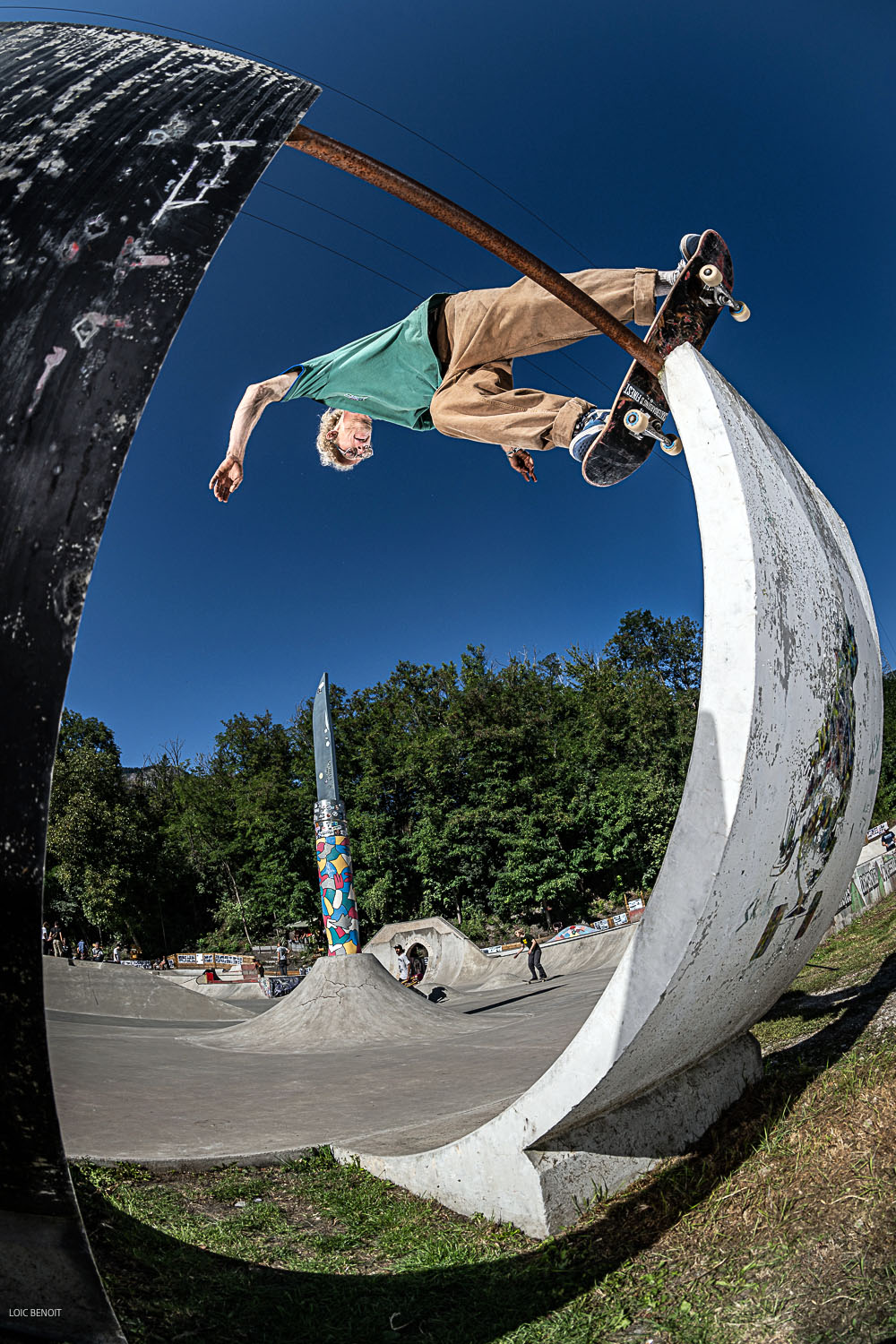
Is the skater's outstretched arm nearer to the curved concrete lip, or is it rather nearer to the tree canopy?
the curved concrete lip

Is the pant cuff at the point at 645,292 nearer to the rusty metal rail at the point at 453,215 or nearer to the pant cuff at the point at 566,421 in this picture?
the rusty metal rail at the point at 453,215

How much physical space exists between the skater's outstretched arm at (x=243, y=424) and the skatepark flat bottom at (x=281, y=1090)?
3.18 m

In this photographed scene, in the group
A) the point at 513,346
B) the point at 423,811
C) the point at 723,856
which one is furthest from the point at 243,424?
the point at 423,811

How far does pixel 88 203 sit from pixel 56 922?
134 ft

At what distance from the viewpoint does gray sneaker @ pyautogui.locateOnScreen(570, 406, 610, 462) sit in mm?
3781

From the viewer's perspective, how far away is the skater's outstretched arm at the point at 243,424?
4.35 metres

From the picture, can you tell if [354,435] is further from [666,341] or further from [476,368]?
[666,341]

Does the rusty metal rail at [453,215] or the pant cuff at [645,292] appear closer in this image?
the rusty metal rail at [453,215]

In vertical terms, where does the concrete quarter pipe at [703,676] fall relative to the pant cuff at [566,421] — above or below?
below

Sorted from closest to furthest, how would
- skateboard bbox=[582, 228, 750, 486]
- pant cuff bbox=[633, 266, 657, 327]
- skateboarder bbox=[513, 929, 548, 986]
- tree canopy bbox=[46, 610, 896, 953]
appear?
1. skateboard bbox=[582, 228, 750, 486]
2. pant cuff bbox=[633, 266, 657, 327]
3. skateboarder bbox=[513, 929, 548, 986]
4. tree canopy bbox=[46, 610, 896, 953]

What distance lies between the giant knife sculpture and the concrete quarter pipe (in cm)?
1216

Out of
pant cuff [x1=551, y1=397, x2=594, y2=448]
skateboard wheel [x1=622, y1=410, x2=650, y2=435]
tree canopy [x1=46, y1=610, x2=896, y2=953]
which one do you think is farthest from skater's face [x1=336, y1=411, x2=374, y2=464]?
tree canopy [x1=46, y1=610, x2=896, y2=953]

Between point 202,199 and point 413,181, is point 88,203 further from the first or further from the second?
point 413,181

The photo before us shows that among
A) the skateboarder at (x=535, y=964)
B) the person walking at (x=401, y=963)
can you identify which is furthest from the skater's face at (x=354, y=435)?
Result: the person walking at (x=401, y=963)
